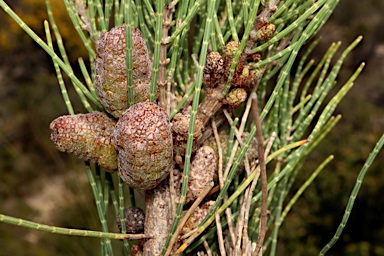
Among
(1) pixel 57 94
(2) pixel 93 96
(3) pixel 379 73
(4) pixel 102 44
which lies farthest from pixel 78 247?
(3) pixel 379 73

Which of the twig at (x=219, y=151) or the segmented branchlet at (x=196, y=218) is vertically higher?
the twig at (x=219, y=151)

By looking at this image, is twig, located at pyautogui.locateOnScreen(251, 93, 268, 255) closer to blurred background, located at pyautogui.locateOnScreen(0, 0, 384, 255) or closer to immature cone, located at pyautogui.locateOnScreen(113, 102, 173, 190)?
immature cone, located at pyautogui.locateOnScreen(113, 102, 173, 190)

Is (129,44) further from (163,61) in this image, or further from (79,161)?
(79,161)

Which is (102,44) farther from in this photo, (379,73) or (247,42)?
(379,73)

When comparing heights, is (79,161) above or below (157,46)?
above

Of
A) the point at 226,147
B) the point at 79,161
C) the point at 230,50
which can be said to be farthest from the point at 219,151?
the point at 79,161

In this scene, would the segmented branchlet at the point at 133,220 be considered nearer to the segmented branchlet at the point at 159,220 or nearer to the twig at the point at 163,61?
the segmented branchlet at the point at 159,220

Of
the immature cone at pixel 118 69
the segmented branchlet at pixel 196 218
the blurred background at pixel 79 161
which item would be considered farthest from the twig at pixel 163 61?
the blurred background at pixel 79 161
